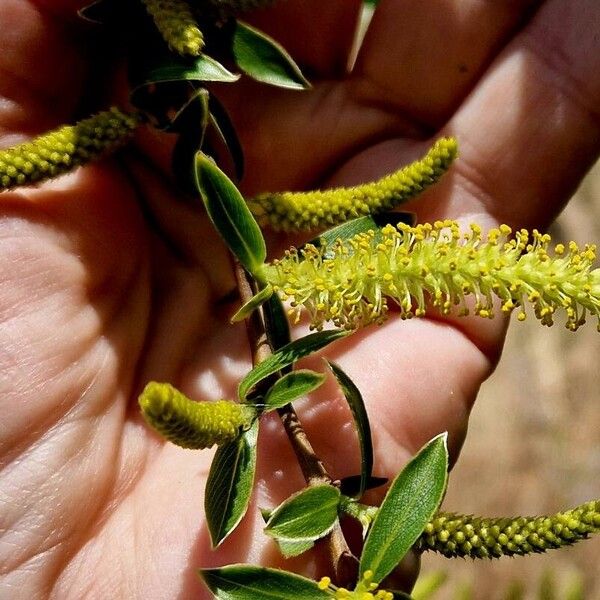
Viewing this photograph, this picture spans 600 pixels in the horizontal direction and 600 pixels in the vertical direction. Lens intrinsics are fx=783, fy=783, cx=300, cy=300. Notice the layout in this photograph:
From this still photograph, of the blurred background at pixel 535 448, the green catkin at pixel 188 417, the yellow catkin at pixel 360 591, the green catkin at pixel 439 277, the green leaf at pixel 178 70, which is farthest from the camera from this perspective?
the blurred background at pixel 535 448

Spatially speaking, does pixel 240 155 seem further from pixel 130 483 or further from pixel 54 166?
pixel 130 483

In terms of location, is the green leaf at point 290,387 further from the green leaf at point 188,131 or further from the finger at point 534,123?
the finger at point 534,123

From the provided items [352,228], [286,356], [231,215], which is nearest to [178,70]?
[231,215]

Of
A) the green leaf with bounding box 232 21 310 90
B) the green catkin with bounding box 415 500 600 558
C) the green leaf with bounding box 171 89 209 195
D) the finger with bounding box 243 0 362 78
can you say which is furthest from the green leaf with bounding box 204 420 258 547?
the finger with bounding box 243 0 362 78

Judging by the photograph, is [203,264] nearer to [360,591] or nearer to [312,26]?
[312,26]

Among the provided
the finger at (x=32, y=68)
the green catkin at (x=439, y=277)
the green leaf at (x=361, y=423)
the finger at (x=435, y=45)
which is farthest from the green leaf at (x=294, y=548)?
the finger at (x=435, y=45)
